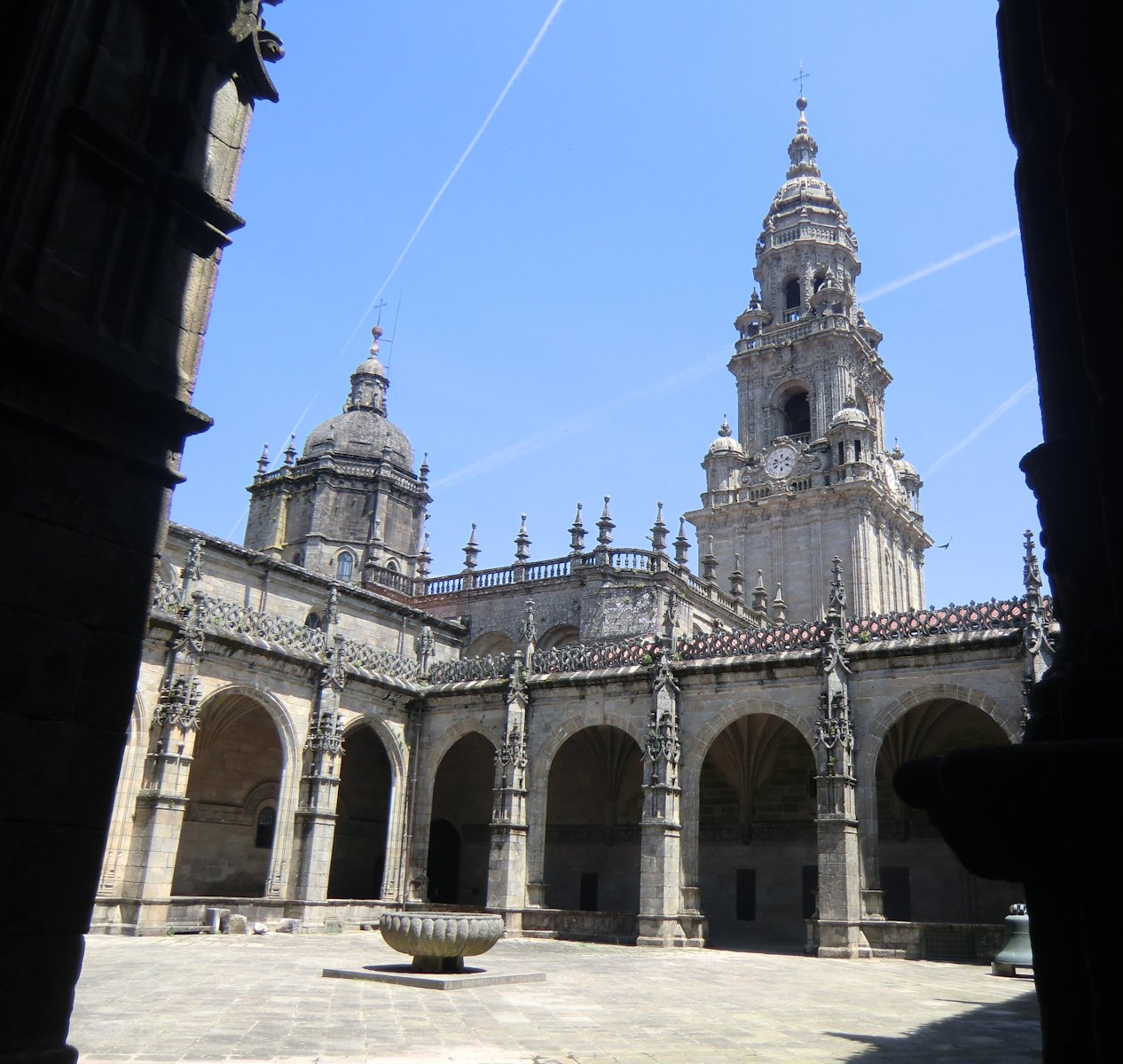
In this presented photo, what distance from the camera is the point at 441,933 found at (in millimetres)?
13305

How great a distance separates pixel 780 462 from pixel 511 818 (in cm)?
2571

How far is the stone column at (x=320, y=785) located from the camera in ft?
81.0

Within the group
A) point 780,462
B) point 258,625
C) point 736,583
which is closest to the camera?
point 258,625

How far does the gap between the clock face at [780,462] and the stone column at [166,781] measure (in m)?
30.1

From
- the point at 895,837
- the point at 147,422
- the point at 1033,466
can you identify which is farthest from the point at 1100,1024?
the point at 895,837

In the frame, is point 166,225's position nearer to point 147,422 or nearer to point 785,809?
point 147,422

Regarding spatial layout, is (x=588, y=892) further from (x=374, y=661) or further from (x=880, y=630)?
(x=880, y=630)

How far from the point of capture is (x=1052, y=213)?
4.15 meters

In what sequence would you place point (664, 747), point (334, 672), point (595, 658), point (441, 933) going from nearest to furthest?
point (441, 933), point (664, 747), point (334, 672), point (595, 658)

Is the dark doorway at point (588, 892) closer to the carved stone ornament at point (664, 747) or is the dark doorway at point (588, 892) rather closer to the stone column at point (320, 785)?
the carved stone ornament at point (664, 747)

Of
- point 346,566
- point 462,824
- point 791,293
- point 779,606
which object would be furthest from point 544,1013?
point 791,293

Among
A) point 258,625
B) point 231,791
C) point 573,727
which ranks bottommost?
point 231,791

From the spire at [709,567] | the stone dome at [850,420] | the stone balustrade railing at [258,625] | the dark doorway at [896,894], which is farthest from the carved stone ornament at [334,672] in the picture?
the stone dome at [850,420]

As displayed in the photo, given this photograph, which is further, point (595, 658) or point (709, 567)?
point (709, 567)
